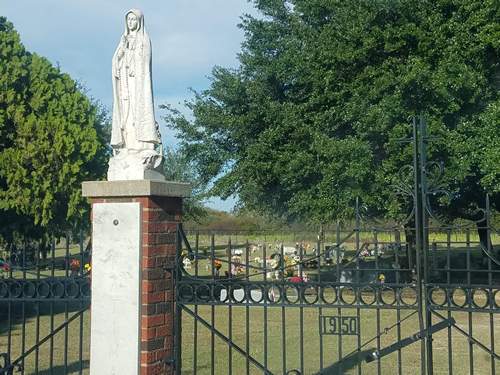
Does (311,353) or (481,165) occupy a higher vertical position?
(481,165)

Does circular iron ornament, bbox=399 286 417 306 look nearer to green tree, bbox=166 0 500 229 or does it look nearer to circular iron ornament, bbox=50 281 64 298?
circular iron ornament, bbox=50 281 64 298

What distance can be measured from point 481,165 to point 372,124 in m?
2.81

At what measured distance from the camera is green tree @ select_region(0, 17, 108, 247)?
746 inches

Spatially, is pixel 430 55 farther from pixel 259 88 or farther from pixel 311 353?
pixel 311 353

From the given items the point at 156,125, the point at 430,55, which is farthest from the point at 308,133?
the point at 156,125

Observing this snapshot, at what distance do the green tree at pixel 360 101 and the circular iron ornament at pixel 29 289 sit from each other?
10694 millimetres

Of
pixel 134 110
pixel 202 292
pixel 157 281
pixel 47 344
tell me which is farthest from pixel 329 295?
pixel 134 110

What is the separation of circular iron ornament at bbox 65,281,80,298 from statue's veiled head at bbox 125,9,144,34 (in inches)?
94.9

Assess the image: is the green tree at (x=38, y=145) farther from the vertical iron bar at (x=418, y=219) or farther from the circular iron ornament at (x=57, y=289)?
the vertical iron bar at (x=418, y=219)

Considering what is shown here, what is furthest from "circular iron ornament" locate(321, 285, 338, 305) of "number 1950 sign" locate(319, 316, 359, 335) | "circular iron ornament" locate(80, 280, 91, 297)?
"circular iron ornament" locate(80, 280, 91, 297)

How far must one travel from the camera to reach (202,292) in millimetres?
6070

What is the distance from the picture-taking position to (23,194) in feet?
61.3

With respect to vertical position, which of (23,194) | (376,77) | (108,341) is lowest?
(108,341)

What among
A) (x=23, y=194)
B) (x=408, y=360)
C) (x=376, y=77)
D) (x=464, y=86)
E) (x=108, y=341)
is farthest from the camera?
(x=23, y=194)
